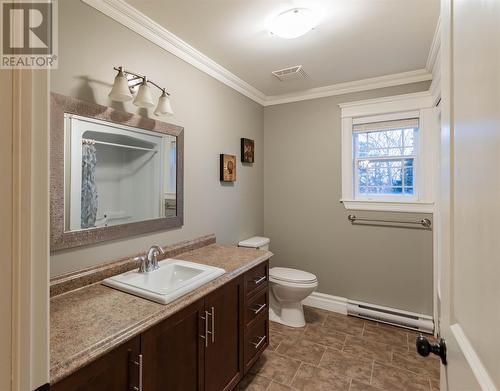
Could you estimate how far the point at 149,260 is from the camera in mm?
1679

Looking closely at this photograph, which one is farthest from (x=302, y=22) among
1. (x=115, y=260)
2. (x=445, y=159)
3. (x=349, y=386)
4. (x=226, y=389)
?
(x=349, y=386)

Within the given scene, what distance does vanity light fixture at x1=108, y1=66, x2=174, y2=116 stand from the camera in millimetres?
1534

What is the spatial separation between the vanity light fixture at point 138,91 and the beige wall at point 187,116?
8 cm

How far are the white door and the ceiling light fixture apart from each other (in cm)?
106

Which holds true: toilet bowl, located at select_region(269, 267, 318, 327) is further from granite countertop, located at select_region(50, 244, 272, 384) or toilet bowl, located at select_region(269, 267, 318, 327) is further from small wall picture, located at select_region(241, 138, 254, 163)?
small wall picture, located at select_region(241, 138, 254, 163)

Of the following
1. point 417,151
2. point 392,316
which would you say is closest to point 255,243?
point 392,316

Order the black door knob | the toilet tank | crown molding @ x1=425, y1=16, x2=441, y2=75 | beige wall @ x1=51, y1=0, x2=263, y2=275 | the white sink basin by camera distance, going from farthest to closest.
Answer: the toilet tank < crown molding @ x1=425, y1=16, x2=441, y2=75 < beige wall @ x1=51, y1=0, x2=263, y2=275 < the white sink basin < the black door knob

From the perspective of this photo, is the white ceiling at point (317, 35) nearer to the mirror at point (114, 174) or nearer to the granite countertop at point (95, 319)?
the mirror at point (114, 174)

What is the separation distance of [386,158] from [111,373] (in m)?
2.87

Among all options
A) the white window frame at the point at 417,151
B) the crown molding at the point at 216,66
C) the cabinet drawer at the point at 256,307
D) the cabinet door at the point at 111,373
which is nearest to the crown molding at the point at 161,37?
the crown molding at the point at 216,66

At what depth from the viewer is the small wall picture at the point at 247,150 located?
294 centimetres

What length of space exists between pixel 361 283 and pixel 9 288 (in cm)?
303

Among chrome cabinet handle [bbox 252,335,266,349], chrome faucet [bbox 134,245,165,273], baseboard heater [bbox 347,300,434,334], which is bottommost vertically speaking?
baseboard heater [bbox 347,300,434,334]

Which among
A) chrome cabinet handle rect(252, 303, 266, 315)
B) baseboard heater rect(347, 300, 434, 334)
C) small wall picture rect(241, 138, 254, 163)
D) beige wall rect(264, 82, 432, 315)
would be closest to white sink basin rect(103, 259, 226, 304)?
chrome cabinet handle rect(252, 303, 266, 315)
